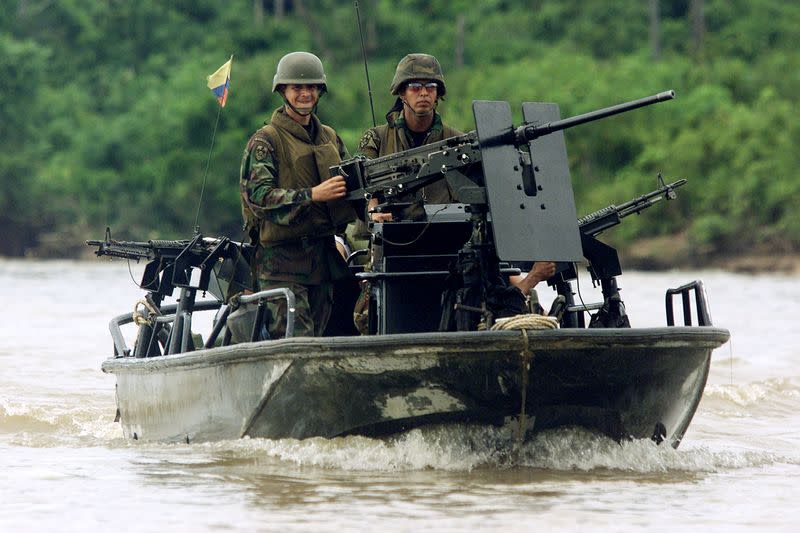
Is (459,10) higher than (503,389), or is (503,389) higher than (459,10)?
(459,10)

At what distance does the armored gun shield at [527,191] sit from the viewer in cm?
869

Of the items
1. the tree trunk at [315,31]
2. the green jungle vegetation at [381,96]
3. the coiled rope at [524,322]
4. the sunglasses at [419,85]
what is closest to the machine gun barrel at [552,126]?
the coiled rope at [524,322]

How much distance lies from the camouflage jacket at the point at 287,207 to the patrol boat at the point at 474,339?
286 mm

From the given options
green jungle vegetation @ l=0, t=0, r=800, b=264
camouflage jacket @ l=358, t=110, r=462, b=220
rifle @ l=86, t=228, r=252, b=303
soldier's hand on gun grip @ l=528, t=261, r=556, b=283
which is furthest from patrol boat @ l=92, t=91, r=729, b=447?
green jungle vegetation @ l=0, t=0, r=800, b=264

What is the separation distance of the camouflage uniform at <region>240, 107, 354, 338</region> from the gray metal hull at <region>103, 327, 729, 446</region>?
0.52 metres

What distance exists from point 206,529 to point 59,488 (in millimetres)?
1553

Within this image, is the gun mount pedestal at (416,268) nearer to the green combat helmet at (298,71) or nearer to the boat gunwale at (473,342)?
the boat gunwale at (473,342)

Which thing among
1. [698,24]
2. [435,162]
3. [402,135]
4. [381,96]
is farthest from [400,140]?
[698,24]

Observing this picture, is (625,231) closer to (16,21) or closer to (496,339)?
(16,21)

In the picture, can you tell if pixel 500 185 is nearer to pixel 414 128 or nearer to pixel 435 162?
pixel 435 162

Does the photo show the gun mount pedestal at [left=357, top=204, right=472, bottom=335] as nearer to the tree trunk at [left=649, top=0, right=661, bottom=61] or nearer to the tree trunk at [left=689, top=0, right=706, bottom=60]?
the tree trunk at [left=649, top=0, right=661, bottom=61]

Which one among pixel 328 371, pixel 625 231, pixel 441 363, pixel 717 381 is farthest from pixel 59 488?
pixel 625 231

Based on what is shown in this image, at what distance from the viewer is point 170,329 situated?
1120 cm

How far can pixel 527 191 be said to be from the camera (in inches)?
348
